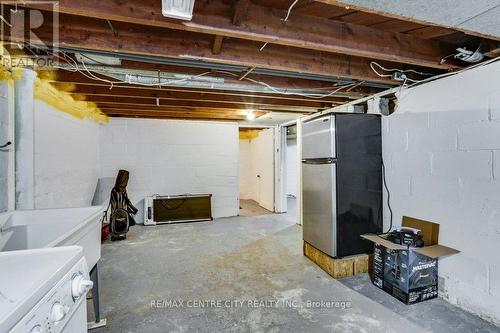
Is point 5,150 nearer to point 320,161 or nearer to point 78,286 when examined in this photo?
point 78,286

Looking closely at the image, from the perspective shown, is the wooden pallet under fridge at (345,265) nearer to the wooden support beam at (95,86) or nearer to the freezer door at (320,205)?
the freezer door at (320,205)

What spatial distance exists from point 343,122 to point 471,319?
1975 millimetres

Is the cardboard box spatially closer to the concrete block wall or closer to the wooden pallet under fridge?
the wooden pallet under fridge

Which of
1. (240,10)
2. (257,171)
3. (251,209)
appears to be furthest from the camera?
(257,171)

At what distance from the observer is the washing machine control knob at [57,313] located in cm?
73

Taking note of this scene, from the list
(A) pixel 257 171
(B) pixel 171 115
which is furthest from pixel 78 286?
(A) pixel 257 171

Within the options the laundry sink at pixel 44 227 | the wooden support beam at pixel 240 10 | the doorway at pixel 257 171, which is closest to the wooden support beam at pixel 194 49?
the wooden support beam at pixel 240 10

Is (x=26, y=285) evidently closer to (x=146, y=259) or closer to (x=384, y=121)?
(x=146, y=259)

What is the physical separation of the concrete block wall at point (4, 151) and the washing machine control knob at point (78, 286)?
1.65 meters

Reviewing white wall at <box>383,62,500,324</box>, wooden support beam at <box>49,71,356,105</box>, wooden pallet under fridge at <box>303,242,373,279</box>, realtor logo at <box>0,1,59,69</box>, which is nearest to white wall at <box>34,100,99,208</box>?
wooden support beam at <box>49,71,356,105</box>

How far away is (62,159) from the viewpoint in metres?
3.22

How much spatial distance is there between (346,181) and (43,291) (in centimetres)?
254

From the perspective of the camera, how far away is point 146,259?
3.13 metres

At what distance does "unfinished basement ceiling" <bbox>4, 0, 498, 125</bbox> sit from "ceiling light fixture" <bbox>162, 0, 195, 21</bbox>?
220 millimetres
